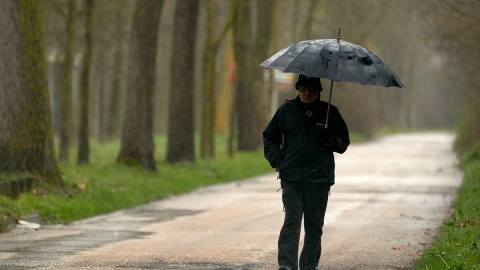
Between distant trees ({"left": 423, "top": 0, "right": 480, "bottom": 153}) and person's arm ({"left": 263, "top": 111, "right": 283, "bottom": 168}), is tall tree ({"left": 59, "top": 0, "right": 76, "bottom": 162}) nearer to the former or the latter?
distant trees ({"left": 423, "top": 0, "right": 480, "bottom": 153})

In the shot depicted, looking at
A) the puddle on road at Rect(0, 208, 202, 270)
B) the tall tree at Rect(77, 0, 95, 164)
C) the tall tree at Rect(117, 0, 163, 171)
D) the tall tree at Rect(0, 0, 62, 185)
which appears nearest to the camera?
the puddle on road at Rect(0, 208, 202, 270)

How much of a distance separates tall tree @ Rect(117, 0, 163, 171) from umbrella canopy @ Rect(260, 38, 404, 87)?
1399cm

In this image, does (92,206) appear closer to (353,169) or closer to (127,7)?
(127,7)

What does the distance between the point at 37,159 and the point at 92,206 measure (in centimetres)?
118

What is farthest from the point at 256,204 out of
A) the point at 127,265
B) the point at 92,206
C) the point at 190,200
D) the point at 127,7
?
the point at 127,7

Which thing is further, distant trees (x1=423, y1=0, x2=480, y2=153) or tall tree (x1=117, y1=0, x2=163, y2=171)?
tall tree (x1=117, y1=0, x2=163, y2=171)

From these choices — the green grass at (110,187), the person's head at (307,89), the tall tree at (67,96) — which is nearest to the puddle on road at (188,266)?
the person's head at (307,89)

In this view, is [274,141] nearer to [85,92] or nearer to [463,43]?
[463,43]

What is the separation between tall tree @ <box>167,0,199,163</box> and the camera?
1048 inches

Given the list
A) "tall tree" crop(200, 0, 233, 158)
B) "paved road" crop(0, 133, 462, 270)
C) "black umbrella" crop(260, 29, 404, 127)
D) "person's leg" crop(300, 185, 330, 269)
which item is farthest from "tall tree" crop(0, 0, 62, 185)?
"tall tree" crop(200, 0, 233, 158)

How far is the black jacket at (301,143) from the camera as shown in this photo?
906 cm

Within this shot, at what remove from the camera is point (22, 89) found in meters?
16.9

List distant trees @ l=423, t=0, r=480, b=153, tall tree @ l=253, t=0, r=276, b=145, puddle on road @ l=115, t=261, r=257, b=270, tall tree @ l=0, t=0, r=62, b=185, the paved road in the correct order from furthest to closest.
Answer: tall tree @ l=253, t=0, r=276, b=145, distant trees @ l=423, t=0, r=480, b=153, tall tree @ l=0, t=0, r=62, b=185, the paved road, puddle on road @ l=115, t=261, r=257, b=270

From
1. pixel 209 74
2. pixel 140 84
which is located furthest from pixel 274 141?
pixel 209 74
